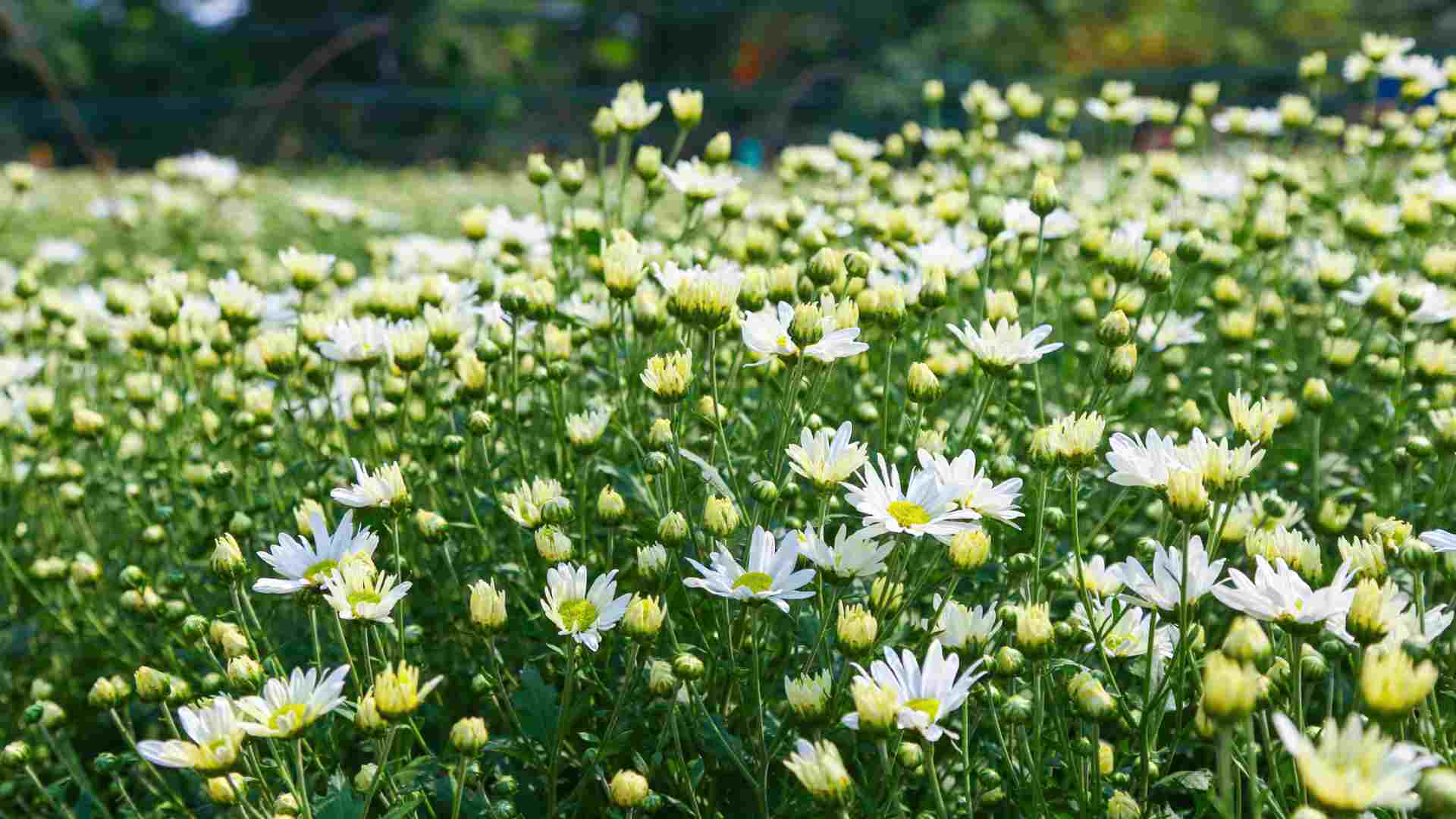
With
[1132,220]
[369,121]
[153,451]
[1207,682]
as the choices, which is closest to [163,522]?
[153,451]

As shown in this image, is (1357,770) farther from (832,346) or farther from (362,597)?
(362,597)

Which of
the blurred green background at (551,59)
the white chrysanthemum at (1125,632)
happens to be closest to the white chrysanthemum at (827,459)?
the white chrysanthemum at (1125,632)

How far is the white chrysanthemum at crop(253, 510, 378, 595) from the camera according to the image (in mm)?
1575

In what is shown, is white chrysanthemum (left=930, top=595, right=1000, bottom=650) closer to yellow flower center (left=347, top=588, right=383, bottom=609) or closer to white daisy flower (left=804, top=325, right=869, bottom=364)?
white daisy flower (left=804, top=325, right=869, bottom=364)

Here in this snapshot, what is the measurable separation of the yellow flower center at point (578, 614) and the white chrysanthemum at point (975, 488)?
20.0 inches

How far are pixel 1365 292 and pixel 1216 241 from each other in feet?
1.64

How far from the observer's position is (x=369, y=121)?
21578 mm

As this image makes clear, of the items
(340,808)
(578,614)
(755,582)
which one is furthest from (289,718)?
(755,582)

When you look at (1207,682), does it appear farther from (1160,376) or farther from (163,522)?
(163,522)

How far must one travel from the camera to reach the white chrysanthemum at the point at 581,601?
1585 millimetres

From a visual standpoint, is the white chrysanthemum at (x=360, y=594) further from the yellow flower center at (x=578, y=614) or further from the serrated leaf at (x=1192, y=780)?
the serrated leaf at (x=1192, y=780)

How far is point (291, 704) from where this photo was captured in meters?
1.47

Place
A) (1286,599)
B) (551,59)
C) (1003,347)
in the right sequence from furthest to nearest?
(551,59) → (1003,347) → (1286,599)

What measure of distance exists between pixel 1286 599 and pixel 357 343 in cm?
157
